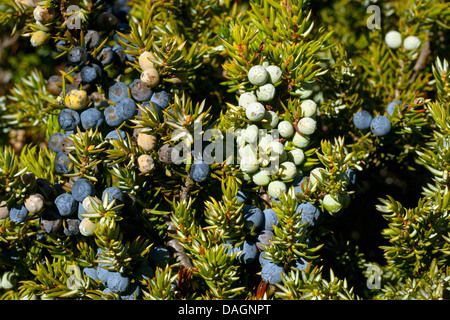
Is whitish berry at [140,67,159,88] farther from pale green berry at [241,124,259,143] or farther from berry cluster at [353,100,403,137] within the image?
berry cluster at [353,100,403,137]

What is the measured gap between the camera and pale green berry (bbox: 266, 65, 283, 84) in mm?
708

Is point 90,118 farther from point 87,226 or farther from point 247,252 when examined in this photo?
point 247,252

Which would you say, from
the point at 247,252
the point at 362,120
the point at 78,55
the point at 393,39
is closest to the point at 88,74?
the point at 78,55

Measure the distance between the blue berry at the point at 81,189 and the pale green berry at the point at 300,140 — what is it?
396mm

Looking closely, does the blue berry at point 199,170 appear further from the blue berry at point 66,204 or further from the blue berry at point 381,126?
the blue berry at point 381,126

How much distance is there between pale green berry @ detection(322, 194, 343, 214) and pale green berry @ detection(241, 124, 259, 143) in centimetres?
17

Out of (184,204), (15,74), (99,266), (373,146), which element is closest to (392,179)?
(373,146)

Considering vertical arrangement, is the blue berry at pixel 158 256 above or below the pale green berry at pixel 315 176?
below

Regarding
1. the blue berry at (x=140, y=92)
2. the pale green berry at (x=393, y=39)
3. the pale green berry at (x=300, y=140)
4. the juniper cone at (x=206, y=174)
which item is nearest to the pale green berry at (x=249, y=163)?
the juniper cone at (x=206, y=174)

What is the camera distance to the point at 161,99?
28.6 inches

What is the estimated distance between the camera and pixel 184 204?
71 cm

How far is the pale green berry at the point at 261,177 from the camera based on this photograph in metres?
0.69

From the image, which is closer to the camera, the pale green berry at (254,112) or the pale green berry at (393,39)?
the pale green berry at (254,112)

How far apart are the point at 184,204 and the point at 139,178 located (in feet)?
0.35
